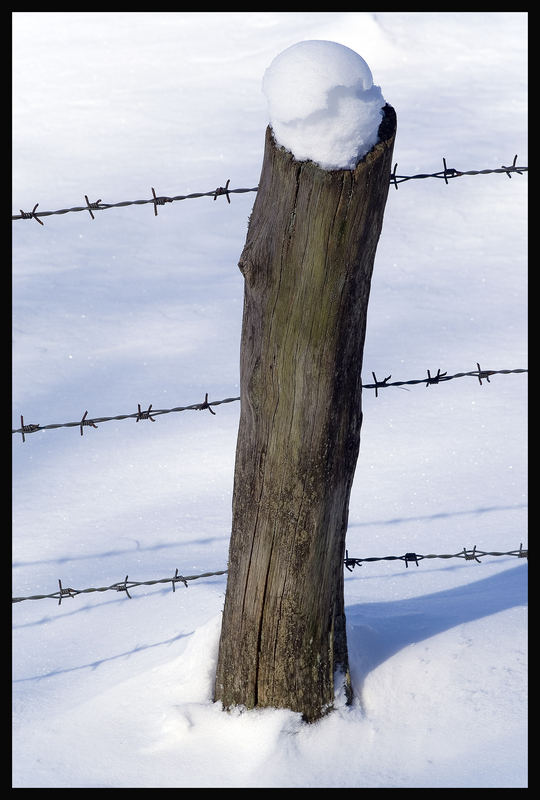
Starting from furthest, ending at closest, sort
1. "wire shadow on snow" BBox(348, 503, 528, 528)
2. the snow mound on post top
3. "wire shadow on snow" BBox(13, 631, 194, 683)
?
"wire shadow on snow" BBox(348, 503, 528, 528), "wire shadow on snow" BBox(13, 631, 194, 683), the snow mound on post top

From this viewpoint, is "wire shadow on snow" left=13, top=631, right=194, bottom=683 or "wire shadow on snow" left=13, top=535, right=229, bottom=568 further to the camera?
"wire shadow on snow" left=13, top=535, right=229, bottom=568

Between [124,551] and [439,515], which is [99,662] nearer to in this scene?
[124,551]

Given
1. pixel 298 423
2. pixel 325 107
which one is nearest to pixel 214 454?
pixel 298 423

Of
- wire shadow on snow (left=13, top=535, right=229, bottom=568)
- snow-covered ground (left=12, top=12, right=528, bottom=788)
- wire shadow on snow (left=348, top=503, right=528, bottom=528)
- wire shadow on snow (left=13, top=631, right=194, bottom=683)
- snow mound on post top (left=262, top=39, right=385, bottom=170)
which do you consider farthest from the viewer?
wire shadow on snow (left=348, top=503, right=528, bottom=528)

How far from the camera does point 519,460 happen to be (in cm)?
357

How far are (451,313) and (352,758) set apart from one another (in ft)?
11.0

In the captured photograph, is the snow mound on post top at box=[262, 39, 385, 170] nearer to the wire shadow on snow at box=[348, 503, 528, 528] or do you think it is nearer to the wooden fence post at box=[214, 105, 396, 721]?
the wooden fence post at box=[214, 105, 396, 721]

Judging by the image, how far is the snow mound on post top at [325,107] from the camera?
1.51 metres

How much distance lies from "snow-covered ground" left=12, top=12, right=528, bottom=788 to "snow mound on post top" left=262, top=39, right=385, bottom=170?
117 cm

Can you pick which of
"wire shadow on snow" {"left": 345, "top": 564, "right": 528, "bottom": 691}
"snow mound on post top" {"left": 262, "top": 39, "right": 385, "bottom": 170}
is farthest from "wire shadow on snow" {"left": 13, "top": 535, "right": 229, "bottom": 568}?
"snow mound on post top" {"left": 262, "top": 39, "right": 385, "bottom": 170}

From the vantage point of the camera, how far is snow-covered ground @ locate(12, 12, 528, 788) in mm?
1895

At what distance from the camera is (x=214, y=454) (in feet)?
11.8

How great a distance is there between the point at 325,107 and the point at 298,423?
2.02 feet

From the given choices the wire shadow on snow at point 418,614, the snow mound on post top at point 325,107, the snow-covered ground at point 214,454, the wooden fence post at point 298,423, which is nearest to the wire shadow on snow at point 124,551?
the snow-covered ground at point 214,454
